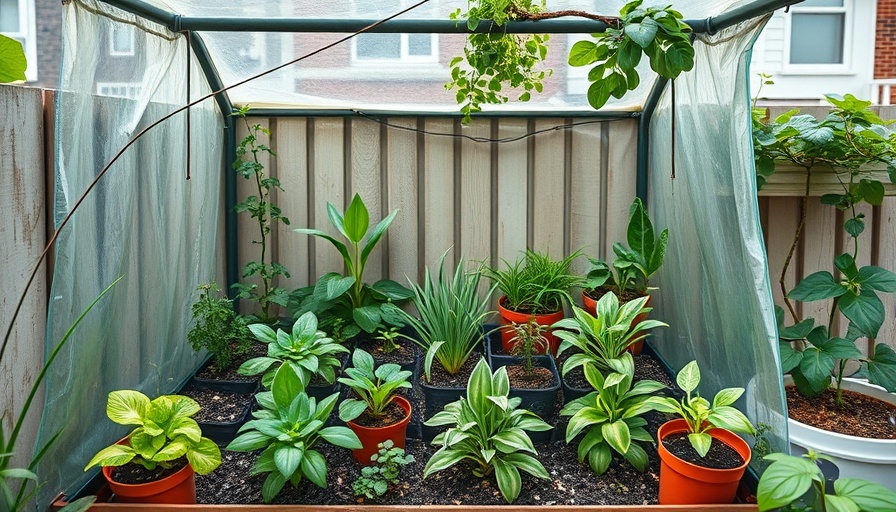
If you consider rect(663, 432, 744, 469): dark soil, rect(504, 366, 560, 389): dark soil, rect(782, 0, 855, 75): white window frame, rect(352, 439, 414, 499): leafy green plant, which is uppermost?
rect(782, 0, 855, 75): white window frame

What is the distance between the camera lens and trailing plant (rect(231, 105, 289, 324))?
9.06 feet

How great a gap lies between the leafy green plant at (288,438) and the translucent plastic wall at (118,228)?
0.42m

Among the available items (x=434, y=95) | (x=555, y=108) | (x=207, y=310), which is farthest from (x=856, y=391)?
(x=207, y=310)

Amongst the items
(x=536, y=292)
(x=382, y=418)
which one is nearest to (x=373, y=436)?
(x=382, y=418)

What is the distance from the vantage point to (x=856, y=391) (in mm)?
2336

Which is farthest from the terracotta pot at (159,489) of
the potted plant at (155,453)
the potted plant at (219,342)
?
the potted plant at (219,342)

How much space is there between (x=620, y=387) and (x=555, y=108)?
132 cm

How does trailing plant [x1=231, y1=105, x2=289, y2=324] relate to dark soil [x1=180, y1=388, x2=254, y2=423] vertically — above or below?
above

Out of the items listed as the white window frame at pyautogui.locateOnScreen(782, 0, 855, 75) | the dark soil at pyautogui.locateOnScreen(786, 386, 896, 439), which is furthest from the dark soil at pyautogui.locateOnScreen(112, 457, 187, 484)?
the white window frame at pyautogui.locateOnScreen(782, 0, 855, 75)

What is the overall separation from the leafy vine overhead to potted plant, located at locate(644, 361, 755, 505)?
34.1 inches

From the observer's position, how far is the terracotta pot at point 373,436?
2.00 metres

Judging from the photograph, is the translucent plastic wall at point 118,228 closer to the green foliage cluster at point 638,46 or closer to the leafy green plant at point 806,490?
the green foliage cluster at point 638,46

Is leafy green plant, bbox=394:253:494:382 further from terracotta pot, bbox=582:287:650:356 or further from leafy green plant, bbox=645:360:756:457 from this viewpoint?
leafy green plant, bbox=645:360:756:457

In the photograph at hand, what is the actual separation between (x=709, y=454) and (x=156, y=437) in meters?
1.43
